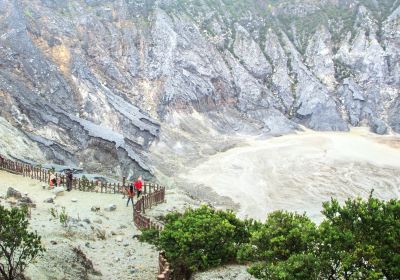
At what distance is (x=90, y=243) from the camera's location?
802 inches

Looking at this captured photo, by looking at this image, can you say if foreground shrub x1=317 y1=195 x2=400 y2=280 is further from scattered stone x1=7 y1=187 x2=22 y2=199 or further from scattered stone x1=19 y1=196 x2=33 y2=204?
scattered stone x1=7 y1=187 x2=22 y2=199

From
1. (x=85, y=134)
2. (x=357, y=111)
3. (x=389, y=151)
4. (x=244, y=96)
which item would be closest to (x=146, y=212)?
(x=85, y=134)

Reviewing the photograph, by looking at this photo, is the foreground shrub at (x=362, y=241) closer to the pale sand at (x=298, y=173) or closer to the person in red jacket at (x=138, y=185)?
the person in red jacket at (x=138, y=185)

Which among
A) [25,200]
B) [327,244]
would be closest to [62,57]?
[25,200]

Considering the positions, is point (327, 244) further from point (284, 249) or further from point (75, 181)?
point (75, 181)

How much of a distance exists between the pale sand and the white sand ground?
13566 mm

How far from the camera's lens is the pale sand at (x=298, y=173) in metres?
40.6

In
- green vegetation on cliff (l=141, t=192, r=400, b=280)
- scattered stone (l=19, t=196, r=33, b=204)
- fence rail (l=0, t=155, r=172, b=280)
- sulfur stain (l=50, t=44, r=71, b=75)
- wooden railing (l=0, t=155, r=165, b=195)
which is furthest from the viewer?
sulfur stain (l=50, t=44, r=71, b=75)

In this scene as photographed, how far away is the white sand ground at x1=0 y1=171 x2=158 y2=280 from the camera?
16297mm

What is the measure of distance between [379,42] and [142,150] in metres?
49.3

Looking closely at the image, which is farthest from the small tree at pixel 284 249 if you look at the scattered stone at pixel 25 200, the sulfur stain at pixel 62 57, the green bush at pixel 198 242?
the sulfur stain at pixel 62 57

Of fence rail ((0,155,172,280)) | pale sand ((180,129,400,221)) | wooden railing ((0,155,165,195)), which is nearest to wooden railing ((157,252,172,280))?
fence rail ((0,155,172,280))

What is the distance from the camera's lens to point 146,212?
2688cm

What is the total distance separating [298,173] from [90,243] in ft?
98.1
